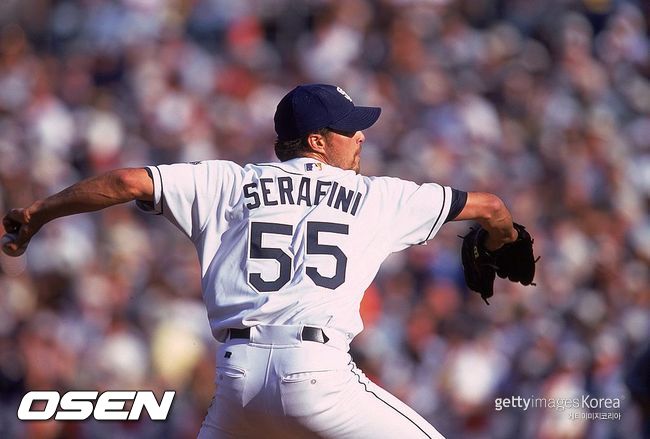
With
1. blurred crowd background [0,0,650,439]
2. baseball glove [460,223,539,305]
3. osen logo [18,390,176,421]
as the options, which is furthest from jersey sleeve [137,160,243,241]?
blurred crowd background [0,0,650,439]

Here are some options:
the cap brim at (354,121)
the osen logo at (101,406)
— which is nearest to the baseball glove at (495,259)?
the cap brim at (354,121)

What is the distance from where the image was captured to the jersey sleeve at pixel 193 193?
3873 mm

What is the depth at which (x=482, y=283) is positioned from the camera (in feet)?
15.1

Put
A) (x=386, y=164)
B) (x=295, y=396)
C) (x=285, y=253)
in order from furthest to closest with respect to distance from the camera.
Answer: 1. (x=386, y=164)
2. (x=285, y=253)
3. (x=295, y=396)

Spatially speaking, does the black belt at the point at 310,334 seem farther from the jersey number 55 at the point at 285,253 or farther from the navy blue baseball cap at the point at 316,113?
the navy blue baseball cap at the point at 316,113

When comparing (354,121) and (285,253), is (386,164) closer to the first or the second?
(354,121)

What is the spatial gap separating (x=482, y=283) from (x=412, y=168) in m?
5.78

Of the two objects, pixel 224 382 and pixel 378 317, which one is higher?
pixel 224 382

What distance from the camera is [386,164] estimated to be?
10.4 metres

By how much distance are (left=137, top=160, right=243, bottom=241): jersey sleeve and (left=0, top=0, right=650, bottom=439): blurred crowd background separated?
3852 millimetres

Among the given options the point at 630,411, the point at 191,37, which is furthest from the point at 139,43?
the point at 630,411

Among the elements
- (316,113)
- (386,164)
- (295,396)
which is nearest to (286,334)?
(295,396)

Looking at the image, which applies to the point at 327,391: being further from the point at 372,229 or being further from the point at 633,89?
the point at 633,89

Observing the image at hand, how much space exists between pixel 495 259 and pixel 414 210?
0.64 m
